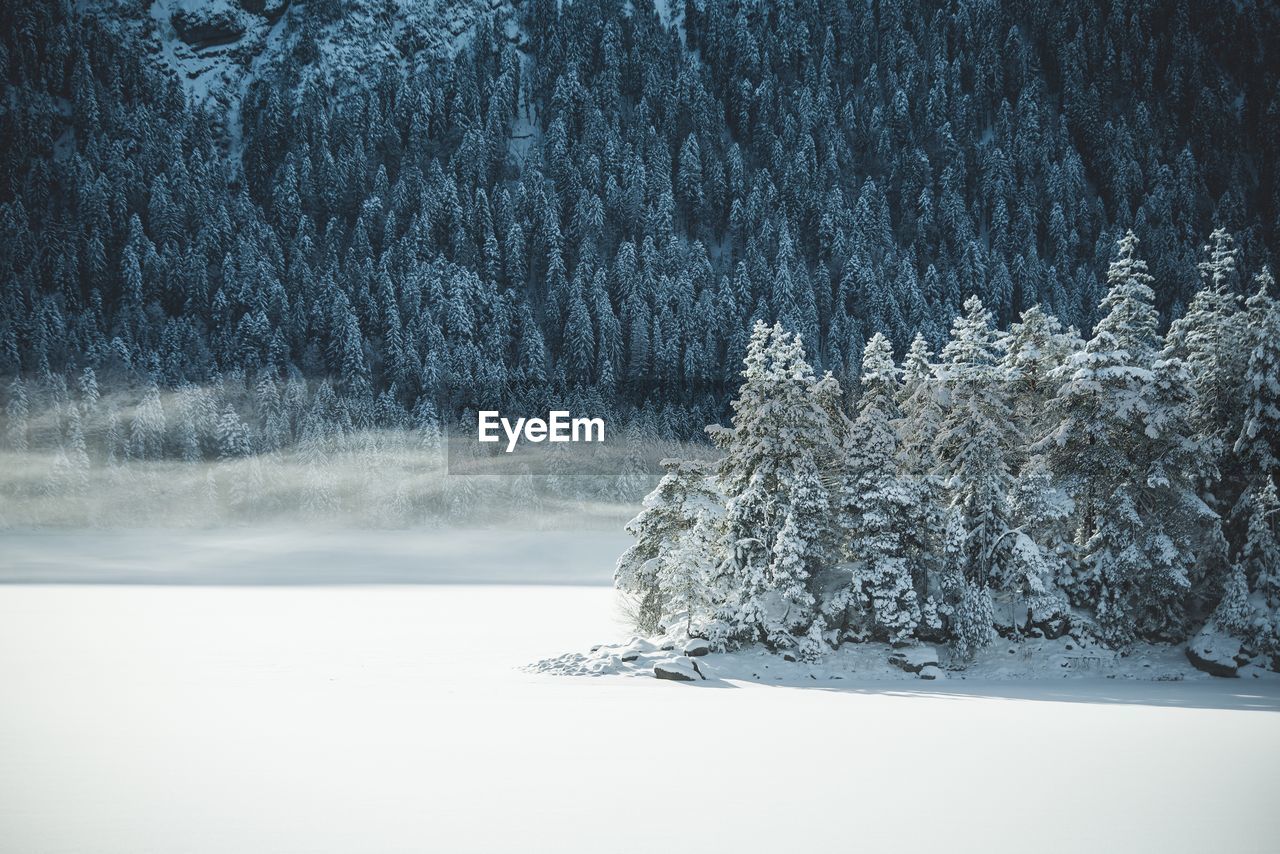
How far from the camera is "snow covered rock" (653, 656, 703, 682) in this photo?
3106 centimetres

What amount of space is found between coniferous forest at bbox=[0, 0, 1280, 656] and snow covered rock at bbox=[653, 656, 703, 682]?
1906 mm

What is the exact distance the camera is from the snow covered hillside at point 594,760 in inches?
544

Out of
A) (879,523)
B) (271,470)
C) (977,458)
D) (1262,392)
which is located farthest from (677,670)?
(271,470)

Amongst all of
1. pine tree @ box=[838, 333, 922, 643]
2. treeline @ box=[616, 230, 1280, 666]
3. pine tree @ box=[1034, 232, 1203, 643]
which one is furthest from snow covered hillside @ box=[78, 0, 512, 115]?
pine tree @ box=[1034, 232, 1203, 643]

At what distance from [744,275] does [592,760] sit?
339 ft

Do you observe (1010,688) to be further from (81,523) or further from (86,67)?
(86,67)

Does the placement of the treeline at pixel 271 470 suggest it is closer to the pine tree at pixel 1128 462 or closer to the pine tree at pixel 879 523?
the pine tree at pixel 879 523

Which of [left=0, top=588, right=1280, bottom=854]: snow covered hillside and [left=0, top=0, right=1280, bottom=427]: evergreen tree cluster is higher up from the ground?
[left=0, top=0, right=1280, bottom=427]: evergreen tree cluster

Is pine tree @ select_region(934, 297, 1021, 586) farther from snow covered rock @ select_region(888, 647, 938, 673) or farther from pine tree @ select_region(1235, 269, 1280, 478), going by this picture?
pine tree @ select_region(1235, 269, 1280, 478)

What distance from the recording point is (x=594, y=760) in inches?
715

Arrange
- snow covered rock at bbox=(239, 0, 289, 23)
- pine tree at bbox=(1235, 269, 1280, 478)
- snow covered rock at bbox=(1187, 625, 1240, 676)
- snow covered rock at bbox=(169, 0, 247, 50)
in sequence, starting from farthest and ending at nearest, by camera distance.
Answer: snow covered rock at bbox=(239, 0, 289, 23)
snow covered rock at bbox=(169, 0, 247, 50)
snow covered rock at bbox=(1187, 625, 1240, 676)
pine tree at bbox=(1235, 269, 1280, 478)

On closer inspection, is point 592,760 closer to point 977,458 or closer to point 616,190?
point 977,458

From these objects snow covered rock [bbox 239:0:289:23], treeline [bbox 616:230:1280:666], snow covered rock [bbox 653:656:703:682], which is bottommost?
snow covered rock [bbox 653:656:703:682]

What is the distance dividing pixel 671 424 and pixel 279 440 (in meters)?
41.7
